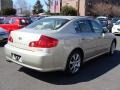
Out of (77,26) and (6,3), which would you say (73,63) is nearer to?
(77,26)

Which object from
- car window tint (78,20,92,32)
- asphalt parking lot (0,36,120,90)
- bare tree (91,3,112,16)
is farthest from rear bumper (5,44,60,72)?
bare tree (91,3,112,16)

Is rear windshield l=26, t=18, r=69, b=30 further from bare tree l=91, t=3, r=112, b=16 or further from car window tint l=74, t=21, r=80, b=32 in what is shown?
bare tree l=91, t=3, r=112, b=16

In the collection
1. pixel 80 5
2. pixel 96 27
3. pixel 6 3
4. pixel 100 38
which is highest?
pixel 6 3

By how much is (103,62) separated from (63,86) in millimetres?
2926

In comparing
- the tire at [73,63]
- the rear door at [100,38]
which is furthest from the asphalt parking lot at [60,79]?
the rear door at [100,38]

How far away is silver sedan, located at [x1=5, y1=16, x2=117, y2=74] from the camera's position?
566cm

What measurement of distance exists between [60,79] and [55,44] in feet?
3.13

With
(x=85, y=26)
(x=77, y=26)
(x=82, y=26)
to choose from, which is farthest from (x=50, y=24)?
(x=85, y=26)

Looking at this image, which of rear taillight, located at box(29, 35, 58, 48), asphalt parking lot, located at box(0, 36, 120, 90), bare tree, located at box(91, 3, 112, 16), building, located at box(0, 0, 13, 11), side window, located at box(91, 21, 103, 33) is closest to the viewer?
asphalt parking lot, located at box(0, 36, 120, 90)

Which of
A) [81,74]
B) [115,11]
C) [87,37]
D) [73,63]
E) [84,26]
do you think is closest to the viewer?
[73,63]

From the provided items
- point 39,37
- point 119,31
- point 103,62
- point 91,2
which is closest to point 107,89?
point 39,37

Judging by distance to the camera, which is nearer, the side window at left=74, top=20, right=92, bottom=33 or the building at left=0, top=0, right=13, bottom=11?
the side window at left=74, top=20, right=92, bottom=33

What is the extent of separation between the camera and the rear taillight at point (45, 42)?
566 cm

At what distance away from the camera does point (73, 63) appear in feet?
21.1
